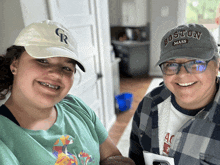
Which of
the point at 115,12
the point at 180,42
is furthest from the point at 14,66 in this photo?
the point at 115,12

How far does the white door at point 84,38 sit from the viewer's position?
161 centimetres

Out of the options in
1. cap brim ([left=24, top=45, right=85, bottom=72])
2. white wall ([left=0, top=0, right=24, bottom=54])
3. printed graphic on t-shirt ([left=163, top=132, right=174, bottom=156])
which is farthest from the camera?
white wall ([left=0, top=0, right=24, bottom=54])

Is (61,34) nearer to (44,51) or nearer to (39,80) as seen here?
(44,51)

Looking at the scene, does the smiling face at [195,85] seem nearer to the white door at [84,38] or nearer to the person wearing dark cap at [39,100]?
the person wearing dark cap at [39,100]

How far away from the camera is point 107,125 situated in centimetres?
271

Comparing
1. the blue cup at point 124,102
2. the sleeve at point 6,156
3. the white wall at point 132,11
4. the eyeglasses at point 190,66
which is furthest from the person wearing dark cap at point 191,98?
the white wall at point 132,11

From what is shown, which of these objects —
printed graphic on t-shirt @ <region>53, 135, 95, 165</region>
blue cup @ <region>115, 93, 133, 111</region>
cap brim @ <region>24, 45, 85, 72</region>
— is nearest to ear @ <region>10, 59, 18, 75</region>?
cap brim @ <region>24, 45, 85, 72</region>

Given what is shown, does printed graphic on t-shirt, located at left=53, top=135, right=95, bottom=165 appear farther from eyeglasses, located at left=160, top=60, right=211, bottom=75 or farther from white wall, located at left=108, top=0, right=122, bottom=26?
white wall, located at left=108, top=0, right=122, bottom=26

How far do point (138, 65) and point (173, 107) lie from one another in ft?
13.5

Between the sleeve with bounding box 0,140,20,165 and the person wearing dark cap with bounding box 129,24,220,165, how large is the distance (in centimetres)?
68

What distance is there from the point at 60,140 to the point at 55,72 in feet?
1.01

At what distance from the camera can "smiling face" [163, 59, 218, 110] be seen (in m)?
0.90

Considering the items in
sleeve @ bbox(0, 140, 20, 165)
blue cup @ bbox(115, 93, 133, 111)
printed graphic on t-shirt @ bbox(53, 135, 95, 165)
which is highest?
sleeve @ bbox(0, 140, 20, 165)

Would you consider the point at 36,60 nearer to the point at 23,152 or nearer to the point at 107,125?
the point at 23,152
